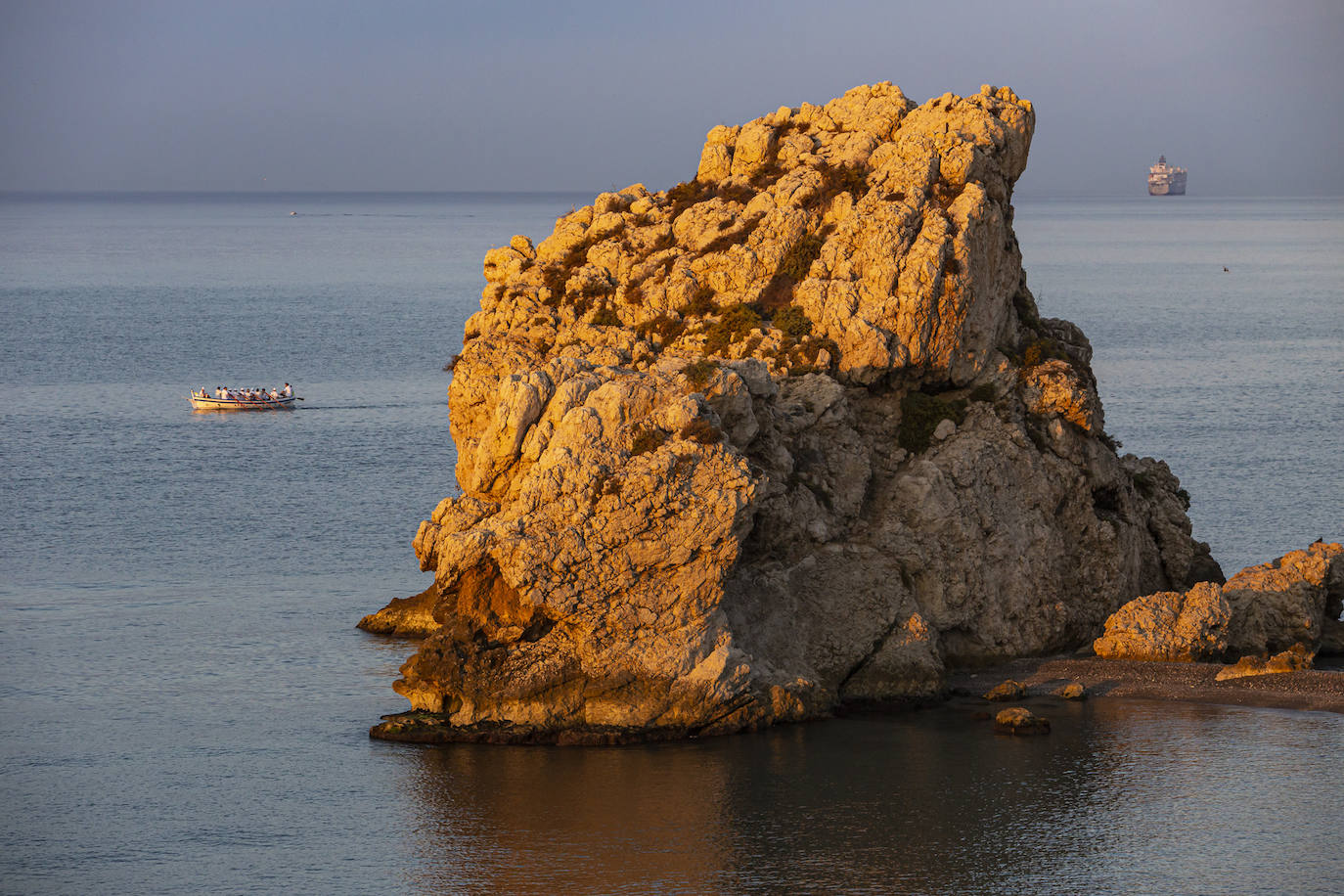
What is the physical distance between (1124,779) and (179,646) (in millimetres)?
31538

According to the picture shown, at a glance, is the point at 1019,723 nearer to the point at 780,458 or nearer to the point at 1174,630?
the point at 1174,630

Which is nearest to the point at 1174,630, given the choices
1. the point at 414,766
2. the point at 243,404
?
the point at 414,766

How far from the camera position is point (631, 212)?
2399 inches

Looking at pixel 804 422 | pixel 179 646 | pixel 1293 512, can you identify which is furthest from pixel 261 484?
pixel 1293 512

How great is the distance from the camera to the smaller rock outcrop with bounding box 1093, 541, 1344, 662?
52.3 meters

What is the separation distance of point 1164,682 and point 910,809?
1342 centimetres

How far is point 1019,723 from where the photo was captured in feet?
151

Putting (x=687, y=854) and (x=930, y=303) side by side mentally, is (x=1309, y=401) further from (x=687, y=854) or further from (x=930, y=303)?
(x=687, y=854)

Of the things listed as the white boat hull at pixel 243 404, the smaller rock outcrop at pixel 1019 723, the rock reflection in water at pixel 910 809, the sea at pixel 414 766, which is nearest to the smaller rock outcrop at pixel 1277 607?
the rock reflection in water at pixel 910 809

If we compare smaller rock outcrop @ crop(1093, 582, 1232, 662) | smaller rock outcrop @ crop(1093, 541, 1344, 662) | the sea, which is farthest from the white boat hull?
smaller rock outcrop @ crop(1093, 582, 1232, 662)

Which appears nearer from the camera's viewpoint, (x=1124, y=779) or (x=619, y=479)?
(x=1124, y=779)

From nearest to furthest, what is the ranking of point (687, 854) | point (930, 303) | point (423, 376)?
1. point (687, 854)
2. point (930, 303)
3. point (423, 376)

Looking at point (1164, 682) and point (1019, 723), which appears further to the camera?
point (1164, 682)

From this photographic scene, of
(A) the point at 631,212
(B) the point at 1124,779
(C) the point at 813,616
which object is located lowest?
(B) the point at 1124,779
